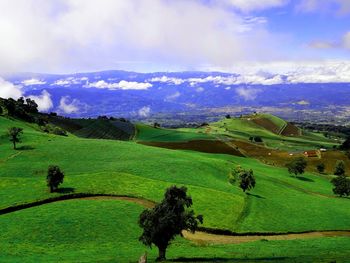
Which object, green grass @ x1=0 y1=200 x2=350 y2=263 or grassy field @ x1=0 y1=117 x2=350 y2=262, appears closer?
green grass @ x1=0 y1=200 x2=350 y2=263

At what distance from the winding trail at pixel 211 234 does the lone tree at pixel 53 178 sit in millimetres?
4595

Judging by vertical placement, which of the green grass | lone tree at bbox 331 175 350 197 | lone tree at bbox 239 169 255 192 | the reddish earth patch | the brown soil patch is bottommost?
the brown soil patch

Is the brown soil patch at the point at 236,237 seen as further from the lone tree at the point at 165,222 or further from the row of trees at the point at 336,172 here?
the row of trees at the point at 336,172

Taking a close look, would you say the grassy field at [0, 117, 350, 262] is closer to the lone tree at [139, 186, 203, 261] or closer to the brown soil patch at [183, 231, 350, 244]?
the brown soil patch at [183, 231, 350, 244]

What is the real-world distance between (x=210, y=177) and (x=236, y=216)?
27.9 m

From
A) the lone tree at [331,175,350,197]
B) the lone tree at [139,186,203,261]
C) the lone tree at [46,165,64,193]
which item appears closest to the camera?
the lone tree at [139,186,203,261]

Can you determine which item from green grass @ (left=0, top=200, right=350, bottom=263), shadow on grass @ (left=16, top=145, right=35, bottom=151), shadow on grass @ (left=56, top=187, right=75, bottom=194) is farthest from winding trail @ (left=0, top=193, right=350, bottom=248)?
shadow on grass @ (left=16, top=145, right=35, bottom=151)

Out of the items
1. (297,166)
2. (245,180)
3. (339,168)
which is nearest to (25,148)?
(245,180)

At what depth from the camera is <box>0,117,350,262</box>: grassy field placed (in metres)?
62.2

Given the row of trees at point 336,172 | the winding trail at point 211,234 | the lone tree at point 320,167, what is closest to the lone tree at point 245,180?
the winding trail at point 211,234

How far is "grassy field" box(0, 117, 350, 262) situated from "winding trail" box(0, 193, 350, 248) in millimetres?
1536

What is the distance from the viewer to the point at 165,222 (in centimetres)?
5516

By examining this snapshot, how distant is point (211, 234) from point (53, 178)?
1450 inches

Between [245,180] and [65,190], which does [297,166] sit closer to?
[245,180]
